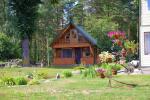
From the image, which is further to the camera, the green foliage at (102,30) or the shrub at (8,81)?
the green foliage at (102,30)

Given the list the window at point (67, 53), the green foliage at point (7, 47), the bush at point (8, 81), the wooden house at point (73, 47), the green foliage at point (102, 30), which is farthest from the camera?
the green foliage at point (102, 30)

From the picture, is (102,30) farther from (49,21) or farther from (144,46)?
(144,46)

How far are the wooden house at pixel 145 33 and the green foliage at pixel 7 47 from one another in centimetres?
2800

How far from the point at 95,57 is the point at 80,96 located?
3758cm

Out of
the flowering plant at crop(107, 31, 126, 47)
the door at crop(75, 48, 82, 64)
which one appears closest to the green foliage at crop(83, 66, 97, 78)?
the flowering plant at crop(107, 31, 126, 47)

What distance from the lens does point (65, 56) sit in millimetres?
50875

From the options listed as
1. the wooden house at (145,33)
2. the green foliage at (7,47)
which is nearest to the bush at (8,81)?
the wooden house at (145,33)

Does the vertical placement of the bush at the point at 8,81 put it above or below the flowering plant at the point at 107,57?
below

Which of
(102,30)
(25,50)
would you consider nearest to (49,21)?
(102,30)

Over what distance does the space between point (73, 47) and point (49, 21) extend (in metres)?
17.9

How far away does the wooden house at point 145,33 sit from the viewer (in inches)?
1056

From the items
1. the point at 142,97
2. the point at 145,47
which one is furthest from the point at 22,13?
the point at 142,97

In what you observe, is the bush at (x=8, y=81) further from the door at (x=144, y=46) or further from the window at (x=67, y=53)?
the window at (x=67, y=53)

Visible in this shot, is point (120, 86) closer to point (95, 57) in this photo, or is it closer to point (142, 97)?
point (142, 97)
